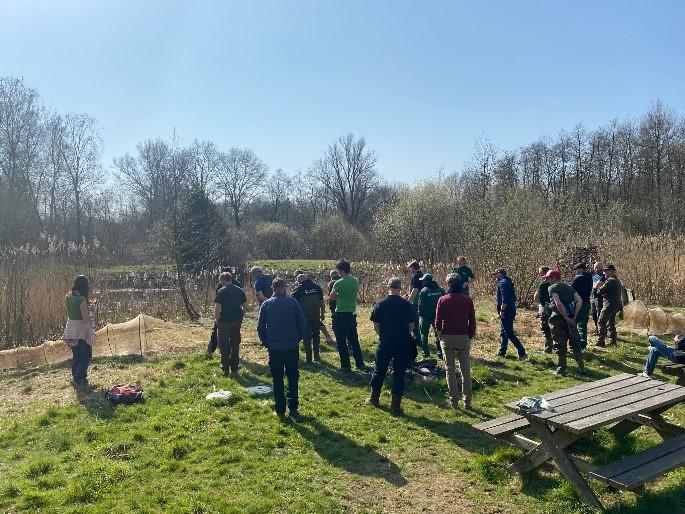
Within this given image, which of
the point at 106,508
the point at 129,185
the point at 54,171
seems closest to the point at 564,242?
the point at 106,508

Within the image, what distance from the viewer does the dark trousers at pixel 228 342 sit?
8.91 meters

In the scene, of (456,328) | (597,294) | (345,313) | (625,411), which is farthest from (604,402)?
(597,294)

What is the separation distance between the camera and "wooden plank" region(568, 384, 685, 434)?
4027 mm

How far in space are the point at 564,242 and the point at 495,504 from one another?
13953mm

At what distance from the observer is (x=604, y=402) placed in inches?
184

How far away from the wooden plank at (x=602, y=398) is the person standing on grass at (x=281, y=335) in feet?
10.4

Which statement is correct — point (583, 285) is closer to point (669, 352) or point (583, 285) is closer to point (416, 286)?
point (416, 286)

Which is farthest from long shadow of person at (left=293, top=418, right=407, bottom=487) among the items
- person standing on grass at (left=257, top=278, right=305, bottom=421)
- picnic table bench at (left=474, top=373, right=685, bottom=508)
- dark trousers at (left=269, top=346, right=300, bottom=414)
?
picnic table bench at (left=474, top=373, right=685, bottom=508)

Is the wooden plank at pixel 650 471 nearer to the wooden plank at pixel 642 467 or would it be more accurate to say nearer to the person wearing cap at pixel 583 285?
the wooden plank at pixel 642 467

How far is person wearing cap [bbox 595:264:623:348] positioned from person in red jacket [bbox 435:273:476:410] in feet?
16.1

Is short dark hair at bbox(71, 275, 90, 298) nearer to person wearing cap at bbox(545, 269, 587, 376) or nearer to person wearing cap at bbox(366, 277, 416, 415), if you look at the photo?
person wearing cap at bbox(366, 277, 416, 415)

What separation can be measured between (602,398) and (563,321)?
3.82 metres

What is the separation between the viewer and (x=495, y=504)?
448 centimetres

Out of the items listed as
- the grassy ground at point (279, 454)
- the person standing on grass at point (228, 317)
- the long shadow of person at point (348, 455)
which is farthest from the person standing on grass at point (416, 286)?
the long shadow of person at point (348, 455)
